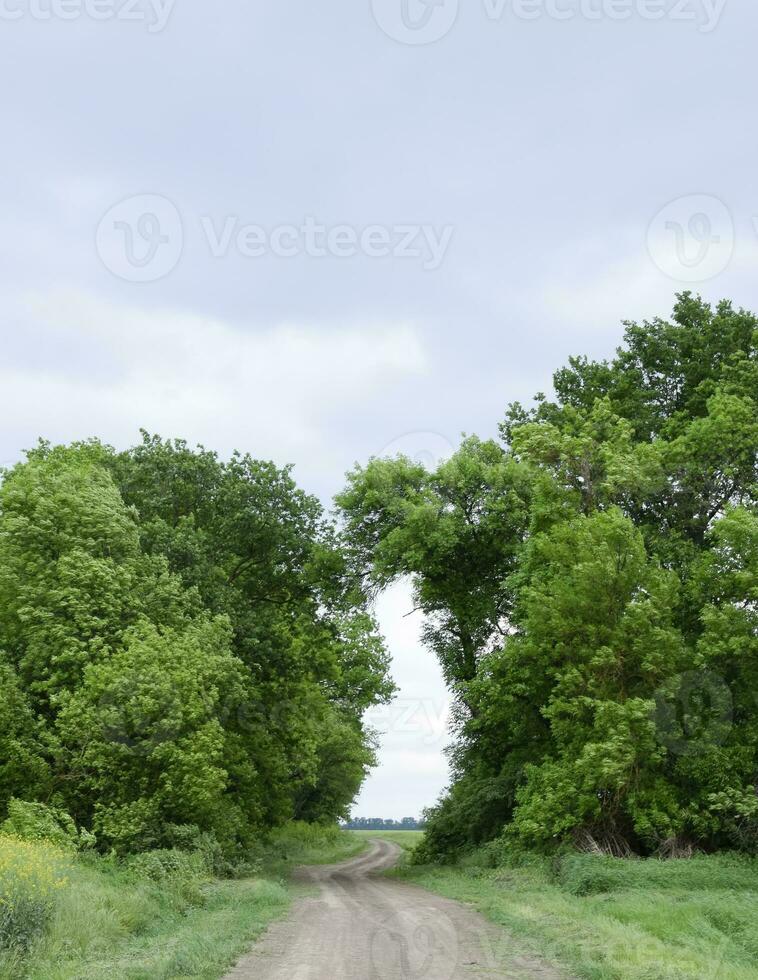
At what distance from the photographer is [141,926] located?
709 inches

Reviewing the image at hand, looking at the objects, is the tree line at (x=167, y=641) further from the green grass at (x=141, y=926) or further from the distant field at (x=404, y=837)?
the distant field at (x=404, y=837)

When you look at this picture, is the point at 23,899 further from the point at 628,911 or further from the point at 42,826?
the point at 42,826

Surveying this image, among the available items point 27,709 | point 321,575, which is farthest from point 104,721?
point 321,575

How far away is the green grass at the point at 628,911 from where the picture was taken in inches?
531

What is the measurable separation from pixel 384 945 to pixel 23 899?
6406 millimetres

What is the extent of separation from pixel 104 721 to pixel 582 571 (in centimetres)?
1563

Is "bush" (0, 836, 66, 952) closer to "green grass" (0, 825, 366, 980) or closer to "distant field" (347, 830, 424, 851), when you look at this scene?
"green grass" (0, 825, 366, 980)

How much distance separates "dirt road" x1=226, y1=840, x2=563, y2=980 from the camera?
13.8 m

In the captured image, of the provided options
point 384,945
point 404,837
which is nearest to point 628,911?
point 384,945

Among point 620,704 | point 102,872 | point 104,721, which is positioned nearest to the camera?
point 102,872

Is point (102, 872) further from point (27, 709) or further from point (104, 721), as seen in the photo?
point (27, 709)

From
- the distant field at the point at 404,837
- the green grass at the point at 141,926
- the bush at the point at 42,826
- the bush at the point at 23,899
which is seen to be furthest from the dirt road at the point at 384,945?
the distant field at the point at 404,837

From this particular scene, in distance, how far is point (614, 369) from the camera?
133 ft

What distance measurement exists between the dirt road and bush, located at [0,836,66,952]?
3.23 meters
